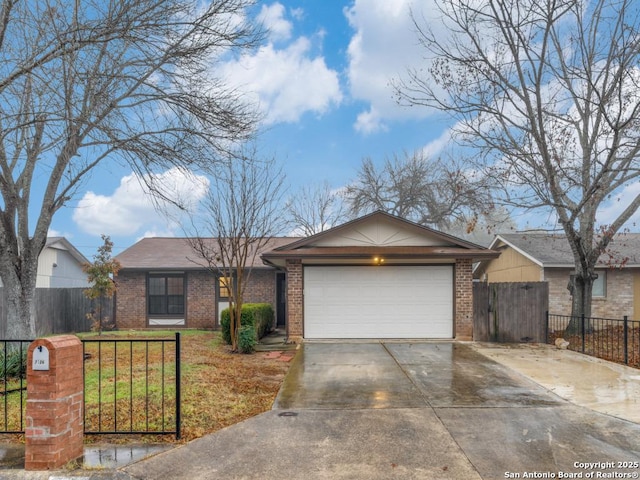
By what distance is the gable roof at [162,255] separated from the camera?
53.5 feet

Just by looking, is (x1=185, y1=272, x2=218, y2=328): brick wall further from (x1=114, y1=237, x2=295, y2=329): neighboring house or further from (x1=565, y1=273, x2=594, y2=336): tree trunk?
(x1=565, y1=273, x2=594, y2=336): tree trunk

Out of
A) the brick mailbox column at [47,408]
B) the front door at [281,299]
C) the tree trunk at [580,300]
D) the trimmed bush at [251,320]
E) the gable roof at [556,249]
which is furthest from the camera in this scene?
the front door at [281,299]

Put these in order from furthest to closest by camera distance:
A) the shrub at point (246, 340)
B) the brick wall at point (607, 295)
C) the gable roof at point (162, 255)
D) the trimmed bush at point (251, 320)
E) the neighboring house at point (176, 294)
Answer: the neighboring house at point (176, 294) → the gable roof at point (162, 255) → the brick wall at point (607, 295) → the trimmed bush at point (251, 320) → the shrub at point (246, 340)

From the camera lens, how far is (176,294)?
1675 centimetres

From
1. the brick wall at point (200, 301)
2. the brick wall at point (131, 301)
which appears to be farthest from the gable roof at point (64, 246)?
the brick wall at point (200, 301)

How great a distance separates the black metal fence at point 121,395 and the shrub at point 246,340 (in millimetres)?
1609

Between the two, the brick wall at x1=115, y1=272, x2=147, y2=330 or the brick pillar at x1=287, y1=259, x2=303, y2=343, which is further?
the brick wall at x1=115, y1=272, x2=147, y2=330

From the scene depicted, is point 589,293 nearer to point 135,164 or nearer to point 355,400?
point 355,400

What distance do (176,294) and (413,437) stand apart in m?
13.8

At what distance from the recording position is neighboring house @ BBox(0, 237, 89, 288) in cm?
1864

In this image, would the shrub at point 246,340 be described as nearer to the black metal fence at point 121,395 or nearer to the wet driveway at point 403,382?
the wet driveway at point 403,382

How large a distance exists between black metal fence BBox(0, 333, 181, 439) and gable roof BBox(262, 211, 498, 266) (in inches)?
176

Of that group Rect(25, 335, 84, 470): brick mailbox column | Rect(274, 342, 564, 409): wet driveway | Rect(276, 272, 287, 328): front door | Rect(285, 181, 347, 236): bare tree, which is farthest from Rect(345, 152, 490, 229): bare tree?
Rect(25, 335, 84, 470): brick mailbox column

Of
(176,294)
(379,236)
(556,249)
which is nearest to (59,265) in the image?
(176,294)
